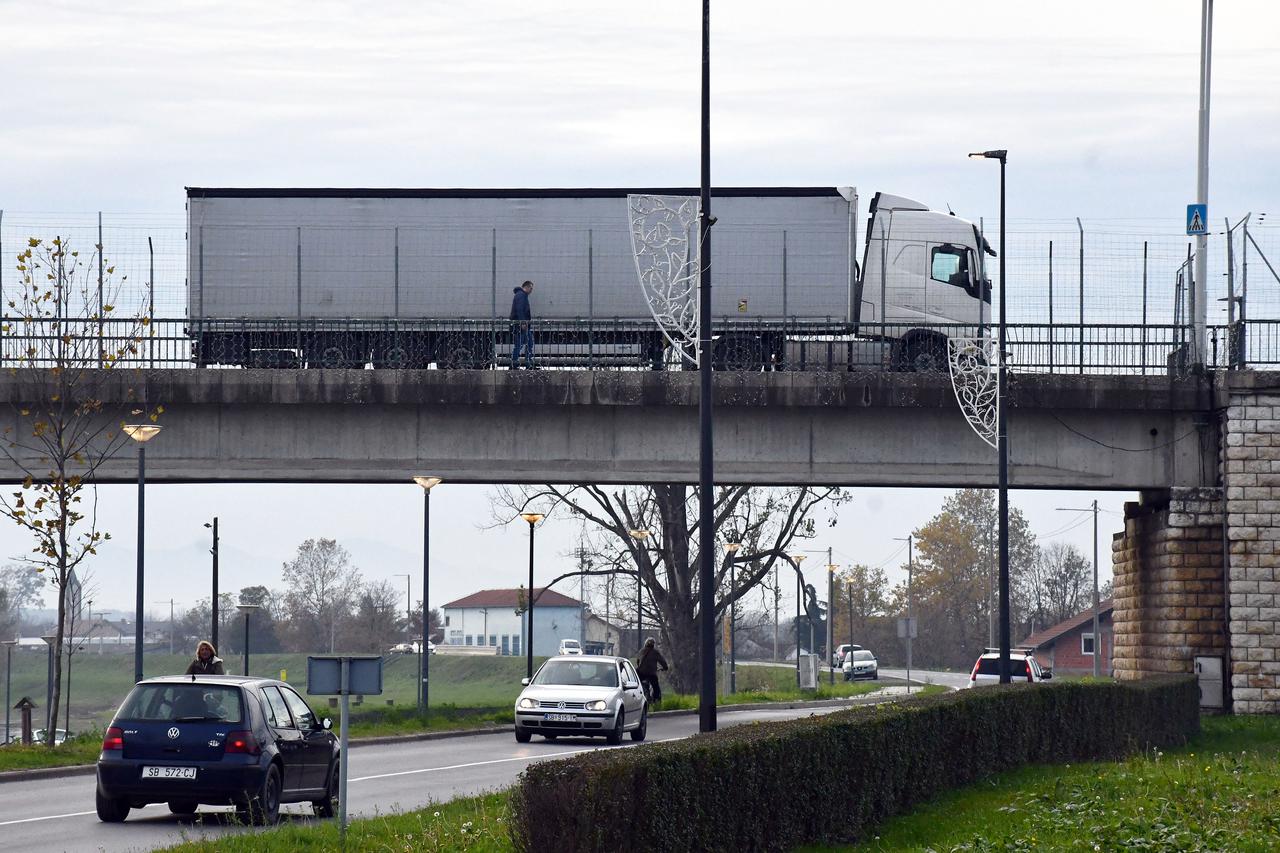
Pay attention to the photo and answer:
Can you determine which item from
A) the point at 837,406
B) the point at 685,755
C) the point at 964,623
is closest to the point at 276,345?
the point at 837,406

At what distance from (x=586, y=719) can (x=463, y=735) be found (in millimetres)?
5500

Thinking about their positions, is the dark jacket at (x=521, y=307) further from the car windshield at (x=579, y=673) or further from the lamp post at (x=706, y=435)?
the lamp post at (x=706, y=435)

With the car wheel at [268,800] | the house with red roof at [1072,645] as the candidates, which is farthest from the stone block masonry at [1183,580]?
the house with red roof at [1072,645]

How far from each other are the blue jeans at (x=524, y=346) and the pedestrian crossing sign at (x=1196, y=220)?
41.0 ft

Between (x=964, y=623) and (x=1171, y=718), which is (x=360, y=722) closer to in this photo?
(x=1171, y=718)

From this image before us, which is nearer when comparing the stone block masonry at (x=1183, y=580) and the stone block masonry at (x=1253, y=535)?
the stone block masonry at (x=1253, y=535)

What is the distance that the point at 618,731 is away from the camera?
91.1ft

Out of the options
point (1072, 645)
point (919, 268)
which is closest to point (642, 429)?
point (919, 268)

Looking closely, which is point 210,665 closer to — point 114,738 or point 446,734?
point 114,738

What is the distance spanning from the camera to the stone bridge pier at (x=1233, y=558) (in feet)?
103

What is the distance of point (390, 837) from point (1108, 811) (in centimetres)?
638

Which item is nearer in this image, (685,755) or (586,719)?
(685,755)

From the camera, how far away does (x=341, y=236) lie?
1462 inches

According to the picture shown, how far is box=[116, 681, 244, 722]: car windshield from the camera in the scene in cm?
1596
